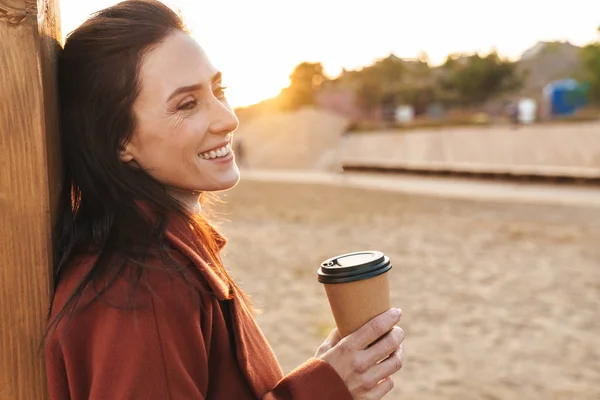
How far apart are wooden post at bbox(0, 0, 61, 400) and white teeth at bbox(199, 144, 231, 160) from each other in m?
0.27

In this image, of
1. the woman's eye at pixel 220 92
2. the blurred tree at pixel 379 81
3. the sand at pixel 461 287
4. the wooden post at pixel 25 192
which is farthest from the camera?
the blurred tree at pixel 379 81

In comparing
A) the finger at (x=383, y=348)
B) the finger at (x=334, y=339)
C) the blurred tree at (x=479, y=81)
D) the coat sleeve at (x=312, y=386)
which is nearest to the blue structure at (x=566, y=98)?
the blurred tree at (x=479, y=81)

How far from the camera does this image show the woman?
3.31ft

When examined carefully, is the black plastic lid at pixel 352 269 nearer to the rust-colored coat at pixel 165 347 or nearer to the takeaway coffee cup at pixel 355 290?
the takeaway coffee cup at pixel 355 290

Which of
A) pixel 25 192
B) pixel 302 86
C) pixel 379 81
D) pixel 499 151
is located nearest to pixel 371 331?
pixel 25 192

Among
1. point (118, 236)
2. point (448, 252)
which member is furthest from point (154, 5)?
point (448, 252)

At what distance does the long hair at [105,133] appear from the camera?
1127mm

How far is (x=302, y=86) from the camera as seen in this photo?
187ft

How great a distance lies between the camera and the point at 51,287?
1115 mm

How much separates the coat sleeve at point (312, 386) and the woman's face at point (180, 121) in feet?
1.27

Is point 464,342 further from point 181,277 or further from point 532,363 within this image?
point 181,277

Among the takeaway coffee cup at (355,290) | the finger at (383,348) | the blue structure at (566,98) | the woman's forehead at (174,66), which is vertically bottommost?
the blue structure at (566,98)

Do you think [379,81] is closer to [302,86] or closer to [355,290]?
[302,86]

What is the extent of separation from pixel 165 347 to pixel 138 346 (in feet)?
0.13
